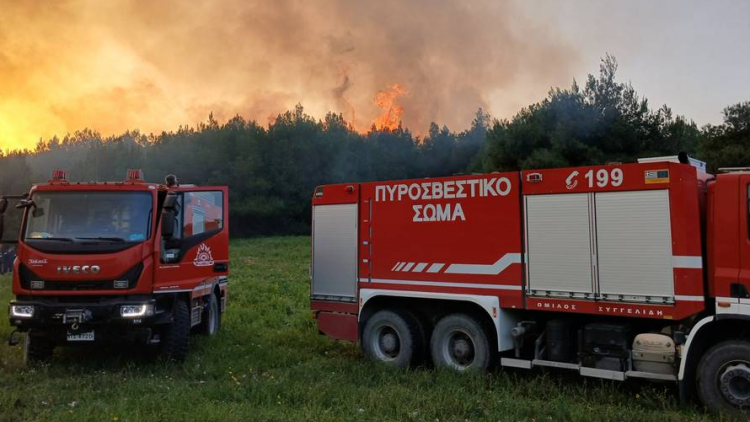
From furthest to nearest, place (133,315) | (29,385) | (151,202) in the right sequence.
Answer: (151,202)
(133,315)
(29,385)

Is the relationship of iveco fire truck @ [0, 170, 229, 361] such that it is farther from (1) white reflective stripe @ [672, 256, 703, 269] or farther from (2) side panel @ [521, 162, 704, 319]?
(1) white reflective stripe @ [672, 256, 703, 269]

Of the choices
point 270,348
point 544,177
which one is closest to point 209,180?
point 270,348

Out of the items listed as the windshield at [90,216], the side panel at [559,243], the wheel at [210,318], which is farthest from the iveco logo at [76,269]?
the side panel at [559,243]

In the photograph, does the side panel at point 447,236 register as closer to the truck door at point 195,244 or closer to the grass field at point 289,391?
the grass field at point 289,391

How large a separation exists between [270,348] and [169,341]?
5.89ft

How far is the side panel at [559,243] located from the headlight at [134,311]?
5359 millimetres

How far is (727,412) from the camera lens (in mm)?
5918

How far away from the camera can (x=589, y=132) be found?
84.5 ft

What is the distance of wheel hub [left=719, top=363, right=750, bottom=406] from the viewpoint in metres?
5.91

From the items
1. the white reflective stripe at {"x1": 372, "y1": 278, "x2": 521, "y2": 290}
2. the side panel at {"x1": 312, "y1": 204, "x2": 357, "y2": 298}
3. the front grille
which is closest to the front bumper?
the front grille

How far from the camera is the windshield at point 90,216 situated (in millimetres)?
8594

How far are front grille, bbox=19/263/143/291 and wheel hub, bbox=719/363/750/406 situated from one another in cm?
752

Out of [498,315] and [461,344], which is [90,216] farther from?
[498,315]

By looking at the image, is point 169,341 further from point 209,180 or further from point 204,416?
point 209,180
